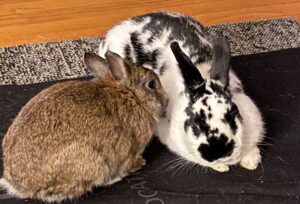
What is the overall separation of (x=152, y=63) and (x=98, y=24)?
2.25 feet

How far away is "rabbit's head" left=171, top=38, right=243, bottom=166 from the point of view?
1.41m

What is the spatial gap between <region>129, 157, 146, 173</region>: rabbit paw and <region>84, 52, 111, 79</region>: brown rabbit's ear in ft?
0.81

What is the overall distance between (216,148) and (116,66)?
320 millimetres

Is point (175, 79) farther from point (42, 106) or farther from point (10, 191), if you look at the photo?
point (10, 191)

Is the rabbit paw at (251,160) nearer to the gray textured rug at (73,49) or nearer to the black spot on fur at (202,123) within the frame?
the black spot on fur at (202,123)

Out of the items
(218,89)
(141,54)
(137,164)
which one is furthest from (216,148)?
(141,54)

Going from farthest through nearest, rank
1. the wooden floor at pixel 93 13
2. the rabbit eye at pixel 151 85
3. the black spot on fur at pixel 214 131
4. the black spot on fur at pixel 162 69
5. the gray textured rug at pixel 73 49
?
Result: the wooden floor at pixel 93 13 < the gray textured rug at pixel 73 49 < the black spot on fur at pixel 162 69 < the rabbit eye at pixel 151 85 < the black spot on fur at pixel 214 131

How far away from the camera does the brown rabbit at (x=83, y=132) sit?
1.42 metres

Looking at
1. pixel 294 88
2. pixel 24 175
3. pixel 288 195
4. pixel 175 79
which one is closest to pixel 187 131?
pixel 175 79

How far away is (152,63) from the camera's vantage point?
5.46ft

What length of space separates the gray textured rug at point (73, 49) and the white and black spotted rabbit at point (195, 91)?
0.92 feet

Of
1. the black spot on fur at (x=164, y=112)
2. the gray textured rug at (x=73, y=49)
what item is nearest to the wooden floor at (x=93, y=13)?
the gray textured rug at (x=73, y=49)

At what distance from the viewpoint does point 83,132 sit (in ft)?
4.68

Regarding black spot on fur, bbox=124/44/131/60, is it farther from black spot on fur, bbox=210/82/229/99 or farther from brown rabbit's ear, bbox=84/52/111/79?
black spot on fur, bbox=210/82/229/99
